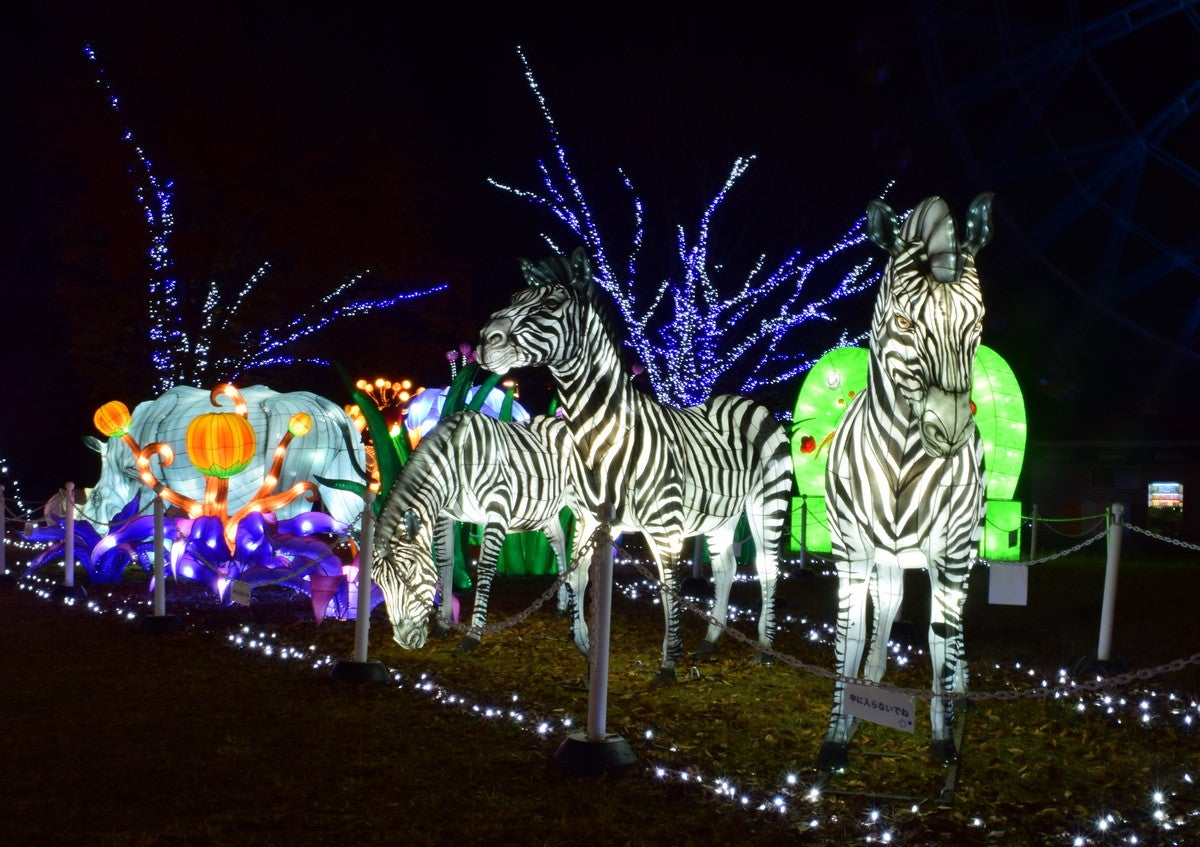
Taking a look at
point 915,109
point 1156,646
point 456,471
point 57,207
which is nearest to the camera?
point 456,471

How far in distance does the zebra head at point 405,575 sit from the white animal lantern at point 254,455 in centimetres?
822

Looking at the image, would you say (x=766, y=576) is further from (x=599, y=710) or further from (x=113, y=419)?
(x=113, y=419)

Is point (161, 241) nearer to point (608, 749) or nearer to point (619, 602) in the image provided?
point (619, 602)

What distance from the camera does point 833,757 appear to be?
5.33m

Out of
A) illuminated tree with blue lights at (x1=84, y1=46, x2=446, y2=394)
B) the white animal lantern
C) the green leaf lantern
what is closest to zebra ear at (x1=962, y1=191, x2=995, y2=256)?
the green leaf lantern

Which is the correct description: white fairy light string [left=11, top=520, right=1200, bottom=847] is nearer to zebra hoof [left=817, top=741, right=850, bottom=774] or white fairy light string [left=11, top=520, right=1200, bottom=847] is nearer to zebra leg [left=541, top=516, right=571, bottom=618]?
zebra hoof [left=817, top=741, right=850, bottom=774]

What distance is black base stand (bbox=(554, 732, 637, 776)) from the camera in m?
5.23

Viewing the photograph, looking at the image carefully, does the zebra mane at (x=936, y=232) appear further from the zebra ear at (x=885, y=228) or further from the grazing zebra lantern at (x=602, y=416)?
the grazing zebra lantern at (x=602, y=416)

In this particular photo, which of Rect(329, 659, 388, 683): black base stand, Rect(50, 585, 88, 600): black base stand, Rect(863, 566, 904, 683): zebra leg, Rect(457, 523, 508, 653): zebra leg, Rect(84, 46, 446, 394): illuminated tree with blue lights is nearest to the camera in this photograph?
Rect(863, 566, 904, 683): zebra leg

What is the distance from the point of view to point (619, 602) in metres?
12.5

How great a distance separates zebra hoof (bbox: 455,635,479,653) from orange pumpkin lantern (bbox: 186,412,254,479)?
521 centimetres

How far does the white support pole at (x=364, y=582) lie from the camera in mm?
7391

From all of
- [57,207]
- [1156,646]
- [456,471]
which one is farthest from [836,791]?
[57,207]

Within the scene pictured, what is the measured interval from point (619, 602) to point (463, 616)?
6.65 ft
